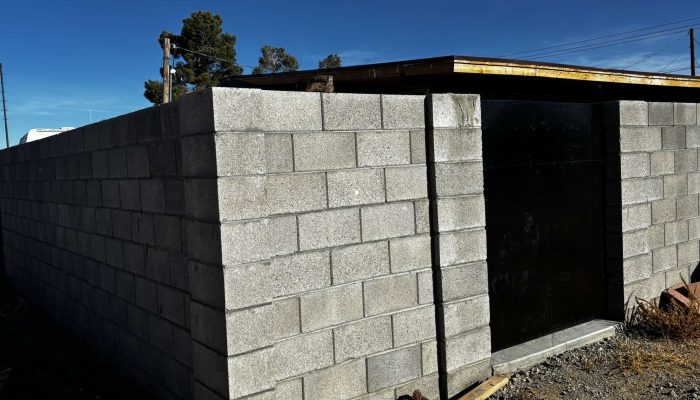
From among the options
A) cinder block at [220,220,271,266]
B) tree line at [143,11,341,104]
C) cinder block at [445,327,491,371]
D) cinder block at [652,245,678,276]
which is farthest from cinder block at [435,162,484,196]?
tree line at [143,11,341,104]

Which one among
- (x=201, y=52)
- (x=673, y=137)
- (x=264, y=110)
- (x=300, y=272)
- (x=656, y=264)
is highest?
(x=201, y=52)

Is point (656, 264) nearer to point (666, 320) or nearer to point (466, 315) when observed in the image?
point (666, 320)

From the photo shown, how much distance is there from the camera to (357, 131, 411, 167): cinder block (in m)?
4.05

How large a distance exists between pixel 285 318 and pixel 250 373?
414 millimetres

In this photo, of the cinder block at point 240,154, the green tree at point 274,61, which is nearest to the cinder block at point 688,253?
the cinder block at point 240,154

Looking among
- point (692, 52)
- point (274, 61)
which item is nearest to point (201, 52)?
point (274, 61)

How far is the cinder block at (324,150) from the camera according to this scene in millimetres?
3754

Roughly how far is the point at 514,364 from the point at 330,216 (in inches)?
88.8

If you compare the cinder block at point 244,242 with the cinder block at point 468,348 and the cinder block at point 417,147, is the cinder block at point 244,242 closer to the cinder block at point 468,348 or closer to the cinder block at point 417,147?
the cinder block at point 417,147

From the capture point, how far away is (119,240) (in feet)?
17.1

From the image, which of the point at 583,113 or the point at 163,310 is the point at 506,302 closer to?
the point at 583,113

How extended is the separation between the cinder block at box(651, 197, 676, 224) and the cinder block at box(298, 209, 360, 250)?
13.3 ft

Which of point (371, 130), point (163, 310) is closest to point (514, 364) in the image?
point (371, 130)

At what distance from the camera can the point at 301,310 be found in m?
3.75
